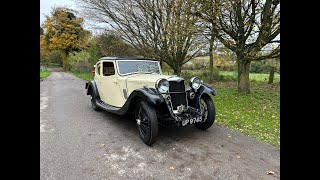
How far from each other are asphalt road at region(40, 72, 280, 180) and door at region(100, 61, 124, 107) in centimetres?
66

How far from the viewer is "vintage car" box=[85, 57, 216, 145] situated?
12.7 ft

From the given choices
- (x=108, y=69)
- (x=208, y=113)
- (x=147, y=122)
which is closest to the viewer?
(x=147, y=122)

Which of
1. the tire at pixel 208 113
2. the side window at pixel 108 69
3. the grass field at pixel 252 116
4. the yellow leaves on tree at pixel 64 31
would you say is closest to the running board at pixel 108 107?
the side window at pixel 108 69

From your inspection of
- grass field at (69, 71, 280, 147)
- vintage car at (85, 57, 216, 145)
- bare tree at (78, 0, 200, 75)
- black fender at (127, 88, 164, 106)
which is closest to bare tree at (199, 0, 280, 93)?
grass field at (69, 71, 280, 147)

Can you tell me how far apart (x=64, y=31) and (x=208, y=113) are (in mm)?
37392

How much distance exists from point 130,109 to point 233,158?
7.51 feet

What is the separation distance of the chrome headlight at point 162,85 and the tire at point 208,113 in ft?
3.49

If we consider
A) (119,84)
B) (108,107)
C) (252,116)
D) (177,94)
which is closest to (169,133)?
(177,94)

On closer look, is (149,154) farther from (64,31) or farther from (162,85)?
(64,31)

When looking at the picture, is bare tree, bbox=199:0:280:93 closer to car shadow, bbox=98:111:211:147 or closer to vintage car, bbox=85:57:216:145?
vintage car, bbox=85:57:216:145

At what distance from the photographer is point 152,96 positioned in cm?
376
